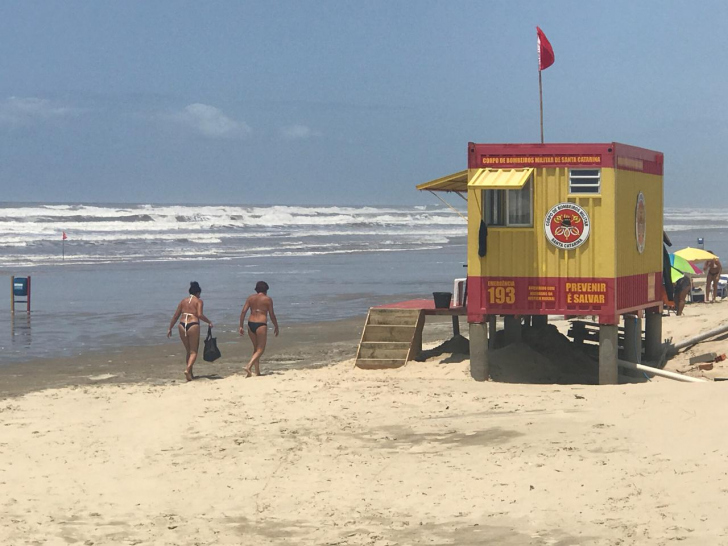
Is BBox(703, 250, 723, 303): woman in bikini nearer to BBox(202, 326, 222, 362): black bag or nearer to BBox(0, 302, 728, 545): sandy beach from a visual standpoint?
BBox(0, 302, 728, 545): sandy beach

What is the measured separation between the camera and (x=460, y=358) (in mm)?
14914

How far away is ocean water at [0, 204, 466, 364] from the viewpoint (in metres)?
21.8

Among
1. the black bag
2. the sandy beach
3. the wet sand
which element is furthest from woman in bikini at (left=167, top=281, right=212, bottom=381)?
the sandy beach

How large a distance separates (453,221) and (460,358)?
276 feet

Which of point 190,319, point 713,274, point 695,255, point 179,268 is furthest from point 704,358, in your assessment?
point 179,268

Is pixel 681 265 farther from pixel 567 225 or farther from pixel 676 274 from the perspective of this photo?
pixel 567 225

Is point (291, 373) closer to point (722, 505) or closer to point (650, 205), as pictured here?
point (650, 205)

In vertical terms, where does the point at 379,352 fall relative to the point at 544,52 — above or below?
below

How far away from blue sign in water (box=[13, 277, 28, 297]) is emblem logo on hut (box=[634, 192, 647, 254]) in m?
15.0

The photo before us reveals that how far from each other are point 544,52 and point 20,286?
14.5 metres

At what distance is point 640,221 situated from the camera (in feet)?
48.0

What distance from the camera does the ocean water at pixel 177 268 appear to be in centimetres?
2181

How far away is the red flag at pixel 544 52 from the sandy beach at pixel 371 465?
503cm

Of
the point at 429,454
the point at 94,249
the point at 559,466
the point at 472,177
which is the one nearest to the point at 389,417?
the point at 429,454
